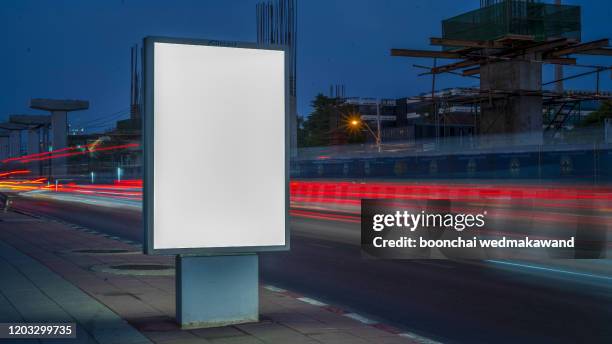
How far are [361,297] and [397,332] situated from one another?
253 centimetres

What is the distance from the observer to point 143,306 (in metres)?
8.27

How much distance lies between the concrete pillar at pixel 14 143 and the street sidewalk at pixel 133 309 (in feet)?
362

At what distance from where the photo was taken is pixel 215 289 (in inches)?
278

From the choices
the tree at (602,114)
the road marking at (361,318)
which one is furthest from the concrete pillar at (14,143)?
the road marking at (361,318)

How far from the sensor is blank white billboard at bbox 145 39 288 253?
6730 millimetres

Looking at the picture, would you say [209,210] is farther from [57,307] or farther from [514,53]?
[514,53]

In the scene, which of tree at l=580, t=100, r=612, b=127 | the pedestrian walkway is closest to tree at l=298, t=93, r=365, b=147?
tree at l=580, t=100, r=612, b=127

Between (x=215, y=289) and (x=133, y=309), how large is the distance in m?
1.46

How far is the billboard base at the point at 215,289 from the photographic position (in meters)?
6.98

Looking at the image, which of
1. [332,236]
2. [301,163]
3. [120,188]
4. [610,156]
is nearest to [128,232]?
[332,236]

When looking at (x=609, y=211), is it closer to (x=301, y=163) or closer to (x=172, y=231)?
(x=172, y=231)

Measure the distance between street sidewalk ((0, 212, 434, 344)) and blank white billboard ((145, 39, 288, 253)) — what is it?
0.83 meters

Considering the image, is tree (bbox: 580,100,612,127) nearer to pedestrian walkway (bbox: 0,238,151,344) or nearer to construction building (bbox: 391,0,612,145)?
construction building (bbox: 391,0,612,145)

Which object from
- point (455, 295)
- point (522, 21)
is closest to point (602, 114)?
point (522, 21)
